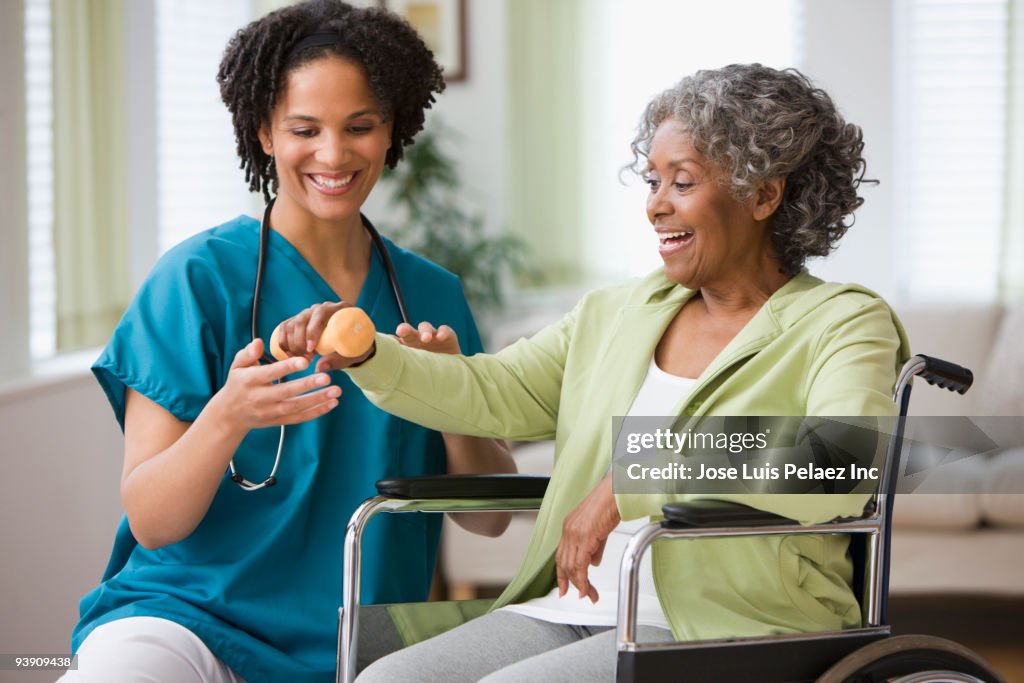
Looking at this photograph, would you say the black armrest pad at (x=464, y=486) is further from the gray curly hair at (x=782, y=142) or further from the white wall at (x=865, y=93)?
the white wall at (x=865, y=93)

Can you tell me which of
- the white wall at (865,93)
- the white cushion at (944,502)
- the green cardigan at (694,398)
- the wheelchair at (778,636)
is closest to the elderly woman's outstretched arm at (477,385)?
the green cardigan at (694,398)

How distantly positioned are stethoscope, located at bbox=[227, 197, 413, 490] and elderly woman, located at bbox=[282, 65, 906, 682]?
0.14 meters

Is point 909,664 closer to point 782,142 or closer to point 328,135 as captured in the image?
point 782,142

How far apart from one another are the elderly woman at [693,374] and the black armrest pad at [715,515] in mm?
29

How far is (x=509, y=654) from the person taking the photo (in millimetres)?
1395

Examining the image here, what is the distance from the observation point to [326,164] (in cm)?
151

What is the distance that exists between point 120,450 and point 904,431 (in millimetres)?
2043

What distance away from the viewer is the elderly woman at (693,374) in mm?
1318

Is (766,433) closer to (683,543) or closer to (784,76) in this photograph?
(683,543)

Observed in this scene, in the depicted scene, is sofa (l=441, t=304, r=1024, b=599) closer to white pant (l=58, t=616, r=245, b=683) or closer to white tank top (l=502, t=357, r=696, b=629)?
white tank top (l=502, t=357, r=696, b=629)

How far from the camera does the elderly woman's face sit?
57.4 inches

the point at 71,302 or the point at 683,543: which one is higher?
the point at 71,302

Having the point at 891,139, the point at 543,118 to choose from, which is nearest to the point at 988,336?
the point at 891,139

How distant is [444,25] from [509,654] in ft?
10.9
